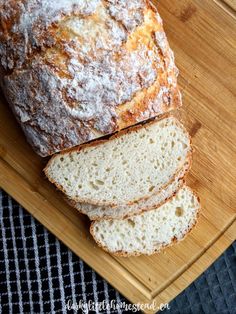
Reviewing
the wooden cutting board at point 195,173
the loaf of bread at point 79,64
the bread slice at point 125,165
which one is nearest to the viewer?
the loaf of bread at point 79,64

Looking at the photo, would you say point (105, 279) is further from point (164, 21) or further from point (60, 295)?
point (164, 21)

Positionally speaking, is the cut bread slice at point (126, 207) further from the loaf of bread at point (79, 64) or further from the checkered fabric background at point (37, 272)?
the loaf of bread at point (79, 64)

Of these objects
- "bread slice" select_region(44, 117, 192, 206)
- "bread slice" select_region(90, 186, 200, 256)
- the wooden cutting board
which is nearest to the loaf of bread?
"bread slice" select_region(44, 117, 192, 206)

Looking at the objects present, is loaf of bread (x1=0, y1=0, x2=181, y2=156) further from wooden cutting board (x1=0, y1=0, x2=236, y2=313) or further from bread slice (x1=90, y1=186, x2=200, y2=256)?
bread slice (x1=90, y1=186, x2=200, y2=256)

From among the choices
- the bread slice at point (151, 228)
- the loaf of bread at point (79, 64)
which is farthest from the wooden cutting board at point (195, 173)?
the loaf of bread at point (79, 64)

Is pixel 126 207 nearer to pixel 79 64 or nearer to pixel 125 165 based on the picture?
pixel 125 165

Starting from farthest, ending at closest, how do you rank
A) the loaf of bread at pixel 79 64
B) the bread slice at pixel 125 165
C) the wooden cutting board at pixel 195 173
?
the wooden cutting board at pixel 195 173 → the bread slice at pixel 125 165 → the loaf of bread at pixel 79 64

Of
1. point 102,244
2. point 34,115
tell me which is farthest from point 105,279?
point 34,115

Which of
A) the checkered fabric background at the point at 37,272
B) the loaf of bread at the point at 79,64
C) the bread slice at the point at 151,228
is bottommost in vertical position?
the checkered fabric background at the point at 37,272
